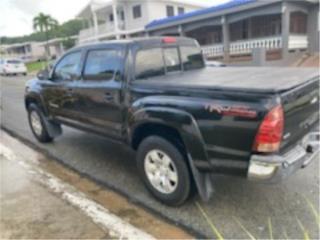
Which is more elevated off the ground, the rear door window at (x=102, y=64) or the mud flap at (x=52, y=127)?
→ the rear door window at (x=102, y=64)

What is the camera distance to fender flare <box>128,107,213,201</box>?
10.8ft

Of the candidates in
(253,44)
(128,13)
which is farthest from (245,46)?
(128,13)

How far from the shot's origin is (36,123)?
6598 millimetres

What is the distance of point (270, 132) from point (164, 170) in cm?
135

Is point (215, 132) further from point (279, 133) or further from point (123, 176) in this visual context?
point (123, 176)

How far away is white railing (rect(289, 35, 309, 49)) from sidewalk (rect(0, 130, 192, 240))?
55.5 ft

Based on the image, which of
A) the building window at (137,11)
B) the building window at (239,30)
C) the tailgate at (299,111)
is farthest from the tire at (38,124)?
the building window at (137,11)

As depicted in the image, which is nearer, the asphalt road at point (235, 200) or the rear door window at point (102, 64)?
the asphalt road at point (235, 200)

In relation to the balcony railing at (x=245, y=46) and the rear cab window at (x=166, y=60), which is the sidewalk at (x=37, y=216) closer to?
the rear cab window at (x=166, y=60)

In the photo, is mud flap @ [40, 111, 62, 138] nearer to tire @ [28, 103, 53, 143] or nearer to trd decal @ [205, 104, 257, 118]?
tire @ [28, 103, 53, 143]

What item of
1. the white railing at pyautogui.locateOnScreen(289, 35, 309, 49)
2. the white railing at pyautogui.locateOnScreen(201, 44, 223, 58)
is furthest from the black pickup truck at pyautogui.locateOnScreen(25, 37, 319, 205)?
the white railing at pyautogui.locateOnScreen(201, 44, 223, 58)

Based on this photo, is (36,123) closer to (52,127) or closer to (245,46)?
(52,127)

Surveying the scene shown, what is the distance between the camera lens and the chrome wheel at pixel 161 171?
3.70 meters

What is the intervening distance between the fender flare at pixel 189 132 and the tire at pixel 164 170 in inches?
5.7
